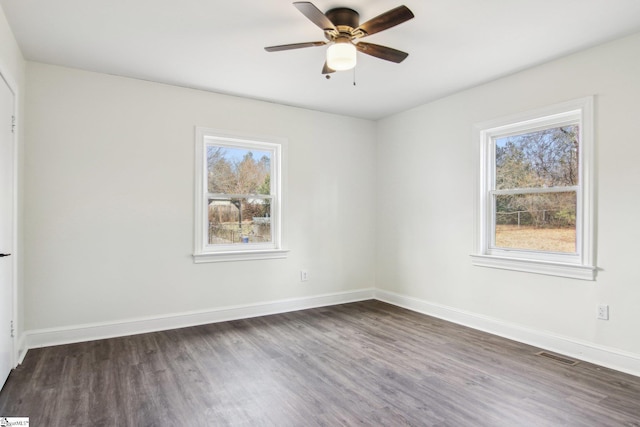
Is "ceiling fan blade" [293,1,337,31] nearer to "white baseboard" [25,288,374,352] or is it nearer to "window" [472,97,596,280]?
"window" [472,97,596,280]

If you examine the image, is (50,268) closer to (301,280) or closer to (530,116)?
(301,280)

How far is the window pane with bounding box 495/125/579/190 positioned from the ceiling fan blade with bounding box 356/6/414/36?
208 cm

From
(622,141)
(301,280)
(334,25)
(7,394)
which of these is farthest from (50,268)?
(622,141)

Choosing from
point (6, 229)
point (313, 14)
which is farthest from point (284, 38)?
point (6, 229)

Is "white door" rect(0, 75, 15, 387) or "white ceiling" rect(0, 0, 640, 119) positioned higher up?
"white ceiling" rect(0, 0, 640, 119)

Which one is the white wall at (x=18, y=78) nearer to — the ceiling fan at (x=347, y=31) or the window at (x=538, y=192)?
the ceiling fan at (x=347, y=31)

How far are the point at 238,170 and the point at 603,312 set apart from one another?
3832 millimetres

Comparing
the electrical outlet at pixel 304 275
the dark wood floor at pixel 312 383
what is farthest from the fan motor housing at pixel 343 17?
the electrical outlet at pixel 304 275

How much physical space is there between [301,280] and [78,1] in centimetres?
353

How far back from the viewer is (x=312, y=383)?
2648 millimetres

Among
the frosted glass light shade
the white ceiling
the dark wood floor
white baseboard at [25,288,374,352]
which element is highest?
the white ceiling

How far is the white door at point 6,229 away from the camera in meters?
2.52

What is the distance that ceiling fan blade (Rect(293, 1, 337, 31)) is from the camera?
205 centimetres

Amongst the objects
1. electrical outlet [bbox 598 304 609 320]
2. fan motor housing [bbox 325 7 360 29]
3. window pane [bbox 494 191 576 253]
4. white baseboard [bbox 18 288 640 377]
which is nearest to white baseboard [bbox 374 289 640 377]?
white baseboard [bbox 18 288 640 377]
